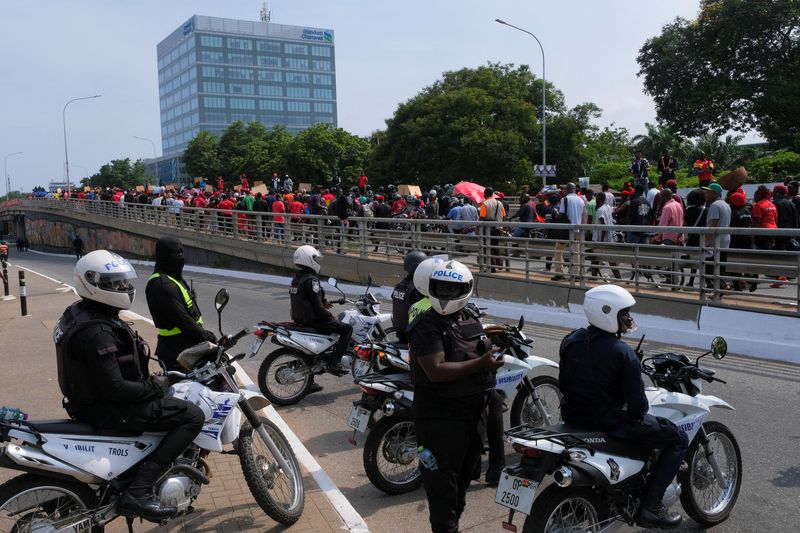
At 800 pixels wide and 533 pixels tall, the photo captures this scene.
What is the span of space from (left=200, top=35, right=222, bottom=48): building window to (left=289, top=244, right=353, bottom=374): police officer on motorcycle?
133671 millimetres

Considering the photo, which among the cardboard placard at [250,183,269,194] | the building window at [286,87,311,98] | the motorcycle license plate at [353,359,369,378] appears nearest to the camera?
the motorcycle license plate at [353,359,369,378]

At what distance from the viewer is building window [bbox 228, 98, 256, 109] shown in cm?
13275

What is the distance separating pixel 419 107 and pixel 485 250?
34.4 meters

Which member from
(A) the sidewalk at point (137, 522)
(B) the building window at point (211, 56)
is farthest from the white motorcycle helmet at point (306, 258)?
(B) the building window at point (211, 56)

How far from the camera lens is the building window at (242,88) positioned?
133m

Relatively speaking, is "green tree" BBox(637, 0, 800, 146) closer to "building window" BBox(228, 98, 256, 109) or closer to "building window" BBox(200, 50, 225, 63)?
"building window" BBox(228, 98, 256, 109)

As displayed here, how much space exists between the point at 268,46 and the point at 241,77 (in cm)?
930

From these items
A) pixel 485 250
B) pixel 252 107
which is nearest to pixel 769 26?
pixel 485 250

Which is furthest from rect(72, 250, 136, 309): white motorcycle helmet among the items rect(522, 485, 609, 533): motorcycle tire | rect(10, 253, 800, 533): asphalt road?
rect(522, 485, 609, 533): motorcycle tire

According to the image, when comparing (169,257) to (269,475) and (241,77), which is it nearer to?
(269,475)

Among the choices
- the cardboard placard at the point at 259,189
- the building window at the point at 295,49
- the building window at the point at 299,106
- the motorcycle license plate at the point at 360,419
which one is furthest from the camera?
the building window at the point at 295,49

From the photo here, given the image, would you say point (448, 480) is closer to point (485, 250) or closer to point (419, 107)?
point (485, 250)

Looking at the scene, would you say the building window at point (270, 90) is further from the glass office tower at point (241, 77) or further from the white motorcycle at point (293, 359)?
the white motorcycle at point (293, 359)

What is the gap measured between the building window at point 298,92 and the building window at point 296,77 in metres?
1.40
